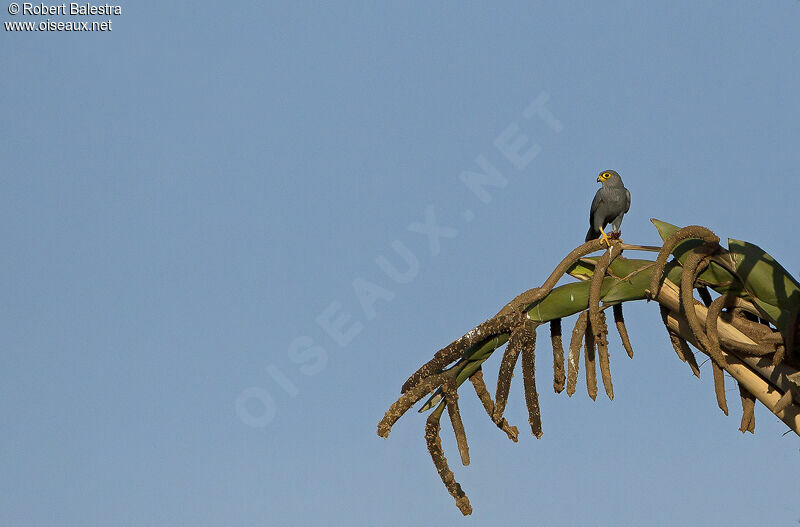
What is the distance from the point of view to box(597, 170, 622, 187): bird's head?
1259cm

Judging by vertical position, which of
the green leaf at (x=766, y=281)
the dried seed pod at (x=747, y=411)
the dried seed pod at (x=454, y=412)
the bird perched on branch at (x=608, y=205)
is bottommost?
the dried seed pod at (x=747, y=411)

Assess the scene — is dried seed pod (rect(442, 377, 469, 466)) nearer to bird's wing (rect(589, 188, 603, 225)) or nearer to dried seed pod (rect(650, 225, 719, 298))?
dried seed pod (rect(650, 225, 719, 298))

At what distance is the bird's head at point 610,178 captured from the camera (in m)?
12.6

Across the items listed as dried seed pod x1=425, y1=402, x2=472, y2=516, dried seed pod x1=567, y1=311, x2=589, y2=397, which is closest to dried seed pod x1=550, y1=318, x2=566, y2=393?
dried seed pod x1=567, y1=311, x2=589, y2=397

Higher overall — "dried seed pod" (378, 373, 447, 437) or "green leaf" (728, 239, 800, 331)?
"green leaf" (728, 239, 800, 331)

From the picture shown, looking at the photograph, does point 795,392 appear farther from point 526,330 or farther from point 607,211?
point 607,211

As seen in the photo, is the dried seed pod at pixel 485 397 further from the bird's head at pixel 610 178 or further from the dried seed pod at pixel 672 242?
the bird's head at pixel 610 178

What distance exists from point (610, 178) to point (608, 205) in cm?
67

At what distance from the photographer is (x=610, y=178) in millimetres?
12734

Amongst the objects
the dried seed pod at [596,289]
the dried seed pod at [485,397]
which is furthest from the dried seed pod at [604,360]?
the dried seed pod at [485,397]

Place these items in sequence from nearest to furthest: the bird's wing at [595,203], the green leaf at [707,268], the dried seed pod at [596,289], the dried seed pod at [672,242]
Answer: the dried seed pod at [672,242], the green leaf at [707,268], the dried seed pod at [596,289], the bird's wing at [595,203]

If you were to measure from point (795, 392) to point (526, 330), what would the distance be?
6.24 feet

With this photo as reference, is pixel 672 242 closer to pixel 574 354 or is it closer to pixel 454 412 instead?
pixel 574 354

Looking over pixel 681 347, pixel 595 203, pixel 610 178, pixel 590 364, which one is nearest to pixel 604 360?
pixel 590 364
